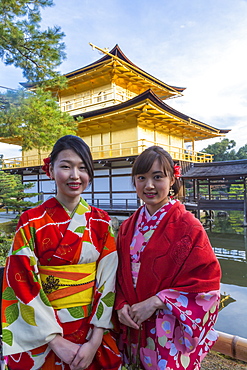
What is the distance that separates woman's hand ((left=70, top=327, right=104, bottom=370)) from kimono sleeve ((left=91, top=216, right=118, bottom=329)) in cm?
4

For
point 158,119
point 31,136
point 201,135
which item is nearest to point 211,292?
point 31,136

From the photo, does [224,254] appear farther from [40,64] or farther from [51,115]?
[40,64]

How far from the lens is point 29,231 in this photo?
1.30m

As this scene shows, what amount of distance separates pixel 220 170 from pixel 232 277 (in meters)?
7.67

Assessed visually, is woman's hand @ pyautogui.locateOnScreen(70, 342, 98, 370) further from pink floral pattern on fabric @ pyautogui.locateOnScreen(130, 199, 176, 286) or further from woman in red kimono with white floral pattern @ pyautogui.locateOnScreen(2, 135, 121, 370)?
pink floral pattern on fabric @ pyautogui.locateOnScreen(130, 199, 176, 286)

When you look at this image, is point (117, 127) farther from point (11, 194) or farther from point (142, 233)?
point (142, 233)

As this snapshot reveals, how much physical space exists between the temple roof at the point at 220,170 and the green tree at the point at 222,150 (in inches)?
922

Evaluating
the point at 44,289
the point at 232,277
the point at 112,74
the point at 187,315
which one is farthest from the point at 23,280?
the point at 112,74

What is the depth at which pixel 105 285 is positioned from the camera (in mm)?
1386

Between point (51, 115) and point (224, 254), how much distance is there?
661cm

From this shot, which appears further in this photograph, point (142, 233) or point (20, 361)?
point (142, 233)

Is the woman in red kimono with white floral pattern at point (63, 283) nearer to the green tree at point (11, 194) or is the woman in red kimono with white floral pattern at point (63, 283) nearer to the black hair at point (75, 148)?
the black hair at point (75, 148)

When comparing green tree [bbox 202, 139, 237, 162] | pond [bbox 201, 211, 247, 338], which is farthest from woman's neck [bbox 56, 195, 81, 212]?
green tree [bbox 202, 139, 237, 162]

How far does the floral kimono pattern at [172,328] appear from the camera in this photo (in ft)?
4.08
